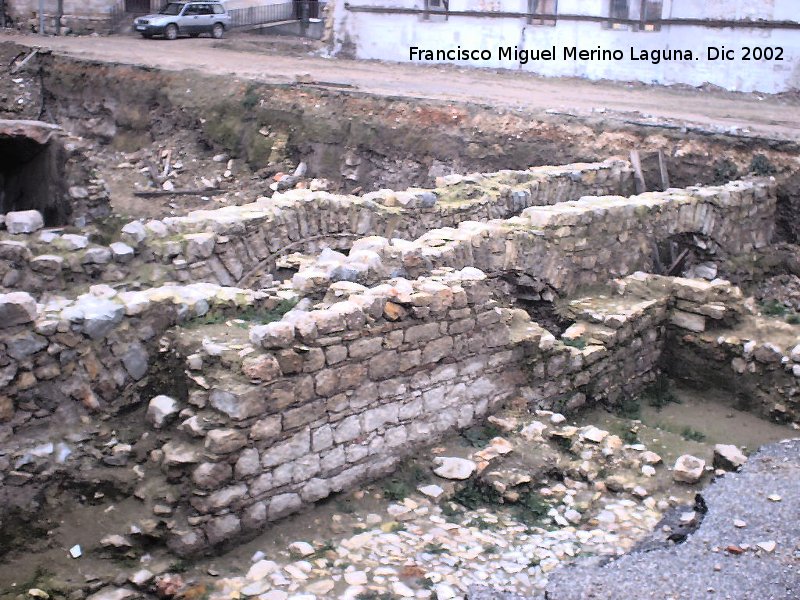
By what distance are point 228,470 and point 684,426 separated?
4.93 metres

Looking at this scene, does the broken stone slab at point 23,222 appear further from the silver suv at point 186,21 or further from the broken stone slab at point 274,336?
the silver suv at point 186,21

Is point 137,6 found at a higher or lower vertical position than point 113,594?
higher

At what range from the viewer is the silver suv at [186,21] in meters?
28.4

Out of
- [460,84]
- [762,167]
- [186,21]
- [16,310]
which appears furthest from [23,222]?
[186,21]

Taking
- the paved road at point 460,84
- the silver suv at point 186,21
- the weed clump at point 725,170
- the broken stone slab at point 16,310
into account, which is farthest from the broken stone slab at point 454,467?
the silver suv at point 186,21

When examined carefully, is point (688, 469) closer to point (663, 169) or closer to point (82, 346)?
point (82, 346)

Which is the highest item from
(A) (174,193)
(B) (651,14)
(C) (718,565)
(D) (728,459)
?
(B) (651,14)

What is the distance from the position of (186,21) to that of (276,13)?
4.13m

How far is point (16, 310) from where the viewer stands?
5.46 meters

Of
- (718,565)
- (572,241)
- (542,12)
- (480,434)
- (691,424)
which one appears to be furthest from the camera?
(542,12)

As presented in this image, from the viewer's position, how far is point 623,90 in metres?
21.0

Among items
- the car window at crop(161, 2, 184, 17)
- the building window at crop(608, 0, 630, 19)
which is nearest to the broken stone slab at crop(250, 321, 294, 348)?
the building window at crop(608, 0, 630, 19)

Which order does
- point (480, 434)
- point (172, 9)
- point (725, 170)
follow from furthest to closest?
1. point (172, 9)
2. point (725, 170)
3. point (480, 434)

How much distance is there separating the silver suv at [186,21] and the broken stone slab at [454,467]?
24682 millimetres
